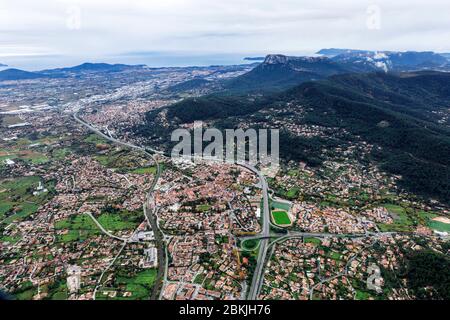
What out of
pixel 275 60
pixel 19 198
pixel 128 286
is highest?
pixel 275 60

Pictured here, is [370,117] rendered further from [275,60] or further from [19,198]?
[275,60]

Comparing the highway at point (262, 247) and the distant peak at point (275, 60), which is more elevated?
the distant peak at point (275, 60)

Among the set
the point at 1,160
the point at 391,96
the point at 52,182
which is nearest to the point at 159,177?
the point at 52,182

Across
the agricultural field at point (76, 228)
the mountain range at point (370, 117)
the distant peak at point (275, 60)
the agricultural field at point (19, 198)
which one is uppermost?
the distant peak at point (275, 60)

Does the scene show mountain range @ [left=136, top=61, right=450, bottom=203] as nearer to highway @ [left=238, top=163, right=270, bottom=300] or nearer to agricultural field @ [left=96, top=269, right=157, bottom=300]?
highway @ [left=238, top=163, right=270, bottom=300]

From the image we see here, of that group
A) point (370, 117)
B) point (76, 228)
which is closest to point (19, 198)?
point (76, 228)

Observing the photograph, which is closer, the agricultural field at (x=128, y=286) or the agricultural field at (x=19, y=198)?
the agricultural field at (x=128, y=286)

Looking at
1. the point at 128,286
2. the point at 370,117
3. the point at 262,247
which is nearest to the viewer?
the point at 128,286

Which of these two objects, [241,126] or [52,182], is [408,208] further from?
[52,182]

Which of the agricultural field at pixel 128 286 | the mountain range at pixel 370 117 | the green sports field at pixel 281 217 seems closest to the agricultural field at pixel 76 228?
the agricultural field at pixel 128 286

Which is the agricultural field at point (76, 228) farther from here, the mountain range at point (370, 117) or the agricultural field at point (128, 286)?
the mountain range at point (370, 117)

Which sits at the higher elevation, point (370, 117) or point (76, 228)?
point (370, 117)
